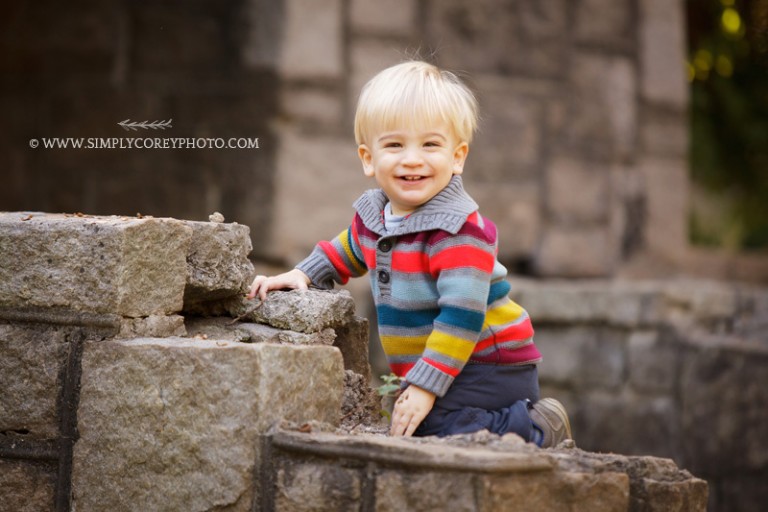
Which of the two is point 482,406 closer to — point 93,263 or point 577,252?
point 93,263

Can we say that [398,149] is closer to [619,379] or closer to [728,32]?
[619,379]

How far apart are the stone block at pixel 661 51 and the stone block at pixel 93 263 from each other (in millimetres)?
3797

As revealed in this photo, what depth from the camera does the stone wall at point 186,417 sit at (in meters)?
2.18

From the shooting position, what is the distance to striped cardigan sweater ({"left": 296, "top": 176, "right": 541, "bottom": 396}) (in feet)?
8.09

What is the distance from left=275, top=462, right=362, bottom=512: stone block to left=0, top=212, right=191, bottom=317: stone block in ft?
1.67

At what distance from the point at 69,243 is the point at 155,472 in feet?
1.74

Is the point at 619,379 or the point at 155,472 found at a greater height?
the point at 619,379

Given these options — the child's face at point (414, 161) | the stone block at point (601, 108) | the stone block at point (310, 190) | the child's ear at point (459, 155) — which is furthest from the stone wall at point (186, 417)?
the stone block at point (601, 108)

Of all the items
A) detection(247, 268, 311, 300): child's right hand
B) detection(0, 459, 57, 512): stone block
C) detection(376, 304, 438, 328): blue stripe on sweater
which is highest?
detection(247, 268, 311, 300): child's right hand

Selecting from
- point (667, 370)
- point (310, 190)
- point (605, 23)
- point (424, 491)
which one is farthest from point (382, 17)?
point (424, 491)

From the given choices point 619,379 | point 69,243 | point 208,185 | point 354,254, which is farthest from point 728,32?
point 69,243

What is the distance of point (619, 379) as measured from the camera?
17.7 feet

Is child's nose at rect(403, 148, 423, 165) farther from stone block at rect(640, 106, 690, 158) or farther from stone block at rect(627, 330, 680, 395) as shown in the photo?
stone block at rect(640, 106, 690, 158)

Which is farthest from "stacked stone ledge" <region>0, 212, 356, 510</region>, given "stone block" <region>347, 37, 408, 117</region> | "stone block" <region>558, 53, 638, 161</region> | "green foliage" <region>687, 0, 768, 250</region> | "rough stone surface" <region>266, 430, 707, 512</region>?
"green foliage" <region>687, 0, 768, 250</region>
